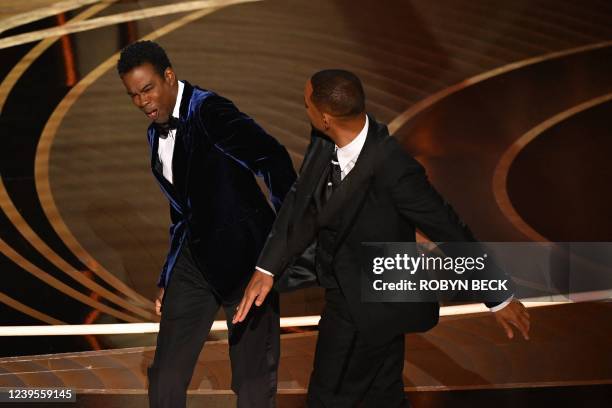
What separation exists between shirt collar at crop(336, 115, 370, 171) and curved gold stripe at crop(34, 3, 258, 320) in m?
2.31

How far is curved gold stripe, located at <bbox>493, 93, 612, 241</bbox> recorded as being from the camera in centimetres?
522

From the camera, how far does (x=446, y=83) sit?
6.75 m

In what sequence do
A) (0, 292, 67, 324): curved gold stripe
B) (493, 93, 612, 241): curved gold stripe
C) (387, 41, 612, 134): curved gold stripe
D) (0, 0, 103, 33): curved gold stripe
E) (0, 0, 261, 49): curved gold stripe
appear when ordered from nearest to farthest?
1. (0, 292, 67, 324): curved gold stripe
2. (493, 93, 612, 241): curved gold stripe
3. (387, 41, 612, 134): curved gold stripe
4. (0, 0, 261, 49): curved gold stripe
5. (0, 0, 103, 33): curved gold stripe

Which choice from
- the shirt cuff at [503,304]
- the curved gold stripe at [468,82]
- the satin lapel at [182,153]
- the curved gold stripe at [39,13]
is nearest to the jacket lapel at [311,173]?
the satin lapel at [182,153]

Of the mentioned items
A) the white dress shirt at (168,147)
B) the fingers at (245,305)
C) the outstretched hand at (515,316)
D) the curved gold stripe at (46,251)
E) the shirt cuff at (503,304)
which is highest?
the white dress shirt at (168,147)

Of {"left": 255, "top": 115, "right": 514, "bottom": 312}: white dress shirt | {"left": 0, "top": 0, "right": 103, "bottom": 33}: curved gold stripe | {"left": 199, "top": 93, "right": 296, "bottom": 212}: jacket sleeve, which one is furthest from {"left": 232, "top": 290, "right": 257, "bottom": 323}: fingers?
{"left": 0, "top": 0, "right": 103, "bottom": 33}: curved gold stripe

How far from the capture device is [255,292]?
2.75 meters

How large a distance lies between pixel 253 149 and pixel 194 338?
65 cm

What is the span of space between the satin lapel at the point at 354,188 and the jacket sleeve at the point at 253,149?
240mm

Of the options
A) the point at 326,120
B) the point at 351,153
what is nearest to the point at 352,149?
the point at 351,153

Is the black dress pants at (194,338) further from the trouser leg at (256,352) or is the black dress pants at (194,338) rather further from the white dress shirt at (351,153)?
the white dress shirt at (351,153)

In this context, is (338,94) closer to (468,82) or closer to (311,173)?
(311,173)

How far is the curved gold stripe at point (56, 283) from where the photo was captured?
4617mm

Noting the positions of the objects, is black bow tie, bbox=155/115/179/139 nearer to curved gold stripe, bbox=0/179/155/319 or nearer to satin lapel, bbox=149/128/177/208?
satin lapel, bbox=149/128/177/208
